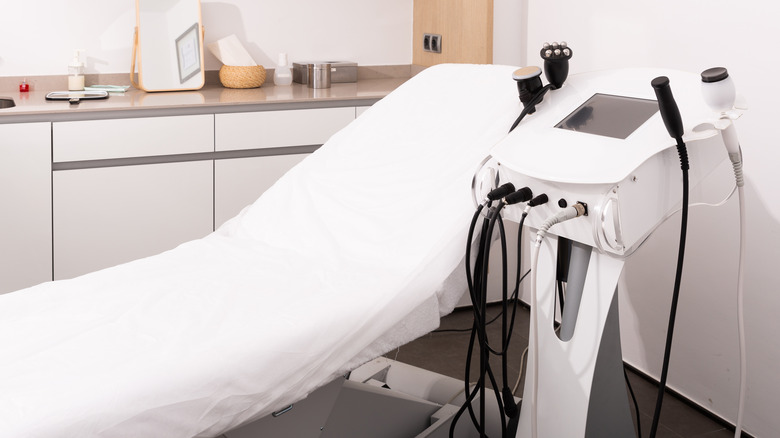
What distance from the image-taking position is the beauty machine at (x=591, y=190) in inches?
49.9

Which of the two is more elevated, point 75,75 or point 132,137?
point 75,75

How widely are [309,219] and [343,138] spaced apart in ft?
0.89

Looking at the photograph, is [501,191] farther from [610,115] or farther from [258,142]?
[258,142]

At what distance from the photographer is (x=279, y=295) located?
1.45m

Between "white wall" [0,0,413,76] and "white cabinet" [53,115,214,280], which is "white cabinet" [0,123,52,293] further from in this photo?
"white wall" [0,0,413,76]

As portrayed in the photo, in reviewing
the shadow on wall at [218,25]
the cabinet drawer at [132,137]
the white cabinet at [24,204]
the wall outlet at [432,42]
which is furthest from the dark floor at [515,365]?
the shadow on wall at [218,25]

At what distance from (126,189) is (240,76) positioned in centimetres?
72

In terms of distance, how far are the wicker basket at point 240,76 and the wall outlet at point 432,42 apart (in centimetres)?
75

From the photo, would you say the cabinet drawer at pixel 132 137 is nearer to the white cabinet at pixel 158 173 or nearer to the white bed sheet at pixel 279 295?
the white cabinet at pixel 158 173

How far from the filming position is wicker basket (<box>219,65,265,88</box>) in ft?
10.2

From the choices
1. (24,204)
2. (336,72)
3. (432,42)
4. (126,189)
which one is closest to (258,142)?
(126,189)

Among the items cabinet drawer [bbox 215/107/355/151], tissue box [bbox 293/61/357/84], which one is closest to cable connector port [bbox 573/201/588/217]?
cabinet drawer [bbox 215/107/355/151]

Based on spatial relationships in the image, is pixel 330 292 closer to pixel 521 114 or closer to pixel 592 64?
pixel 521 114

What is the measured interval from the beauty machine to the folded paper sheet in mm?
1863
